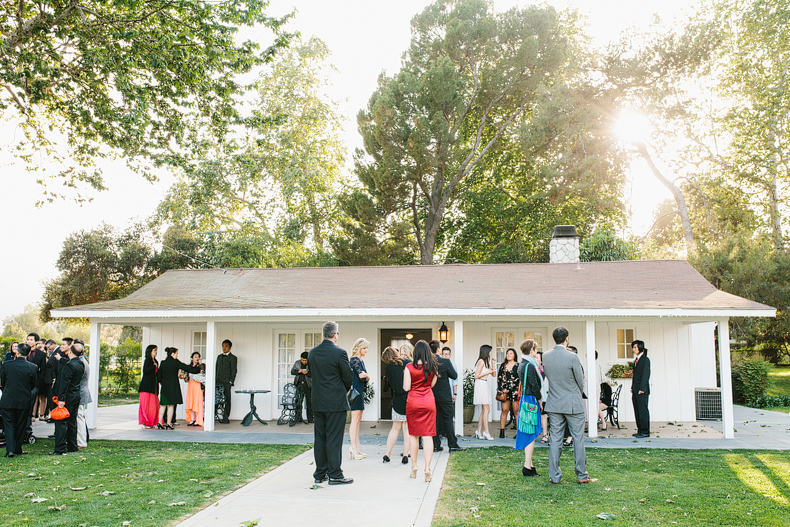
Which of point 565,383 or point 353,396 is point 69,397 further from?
point 565,383

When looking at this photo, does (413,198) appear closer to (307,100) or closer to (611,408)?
(307,100)

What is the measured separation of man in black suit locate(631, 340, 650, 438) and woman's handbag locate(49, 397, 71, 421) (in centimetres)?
887

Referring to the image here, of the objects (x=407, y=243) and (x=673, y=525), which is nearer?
(x=673, y=525)

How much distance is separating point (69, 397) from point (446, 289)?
7.33 metres

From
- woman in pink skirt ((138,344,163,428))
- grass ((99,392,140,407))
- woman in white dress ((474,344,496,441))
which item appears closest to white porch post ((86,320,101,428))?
woman in pink skirt ((138,344,163,428))

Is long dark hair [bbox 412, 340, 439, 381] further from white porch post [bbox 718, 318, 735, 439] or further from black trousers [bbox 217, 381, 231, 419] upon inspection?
black trousers [bbox 217, 381, 231, 419]

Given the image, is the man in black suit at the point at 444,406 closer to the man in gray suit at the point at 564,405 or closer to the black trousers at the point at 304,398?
the man in gray suit at the point at 564,405

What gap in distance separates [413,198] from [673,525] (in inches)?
821

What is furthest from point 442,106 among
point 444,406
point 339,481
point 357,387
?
point 339,481

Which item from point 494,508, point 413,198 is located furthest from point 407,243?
point 494,508

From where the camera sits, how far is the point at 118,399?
18.8 metres

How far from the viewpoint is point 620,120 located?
25.8 m

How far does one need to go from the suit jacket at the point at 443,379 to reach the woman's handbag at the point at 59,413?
5287 mm

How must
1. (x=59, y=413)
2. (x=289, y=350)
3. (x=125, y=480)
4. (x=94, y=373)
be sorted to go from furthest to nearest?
(x=289, y=350), (x=94, y=373), (x=59, y=413), (x=125, y=480)
